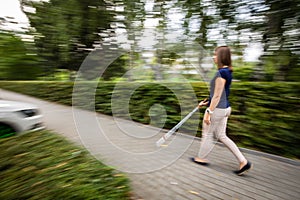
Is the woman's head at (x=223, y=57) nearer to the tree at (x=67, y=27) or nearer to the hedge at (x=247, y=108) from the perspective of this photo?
the hedge at (x=247, y=108)

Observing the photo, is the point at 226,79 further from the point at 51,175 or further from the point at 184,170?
the point at 51,175

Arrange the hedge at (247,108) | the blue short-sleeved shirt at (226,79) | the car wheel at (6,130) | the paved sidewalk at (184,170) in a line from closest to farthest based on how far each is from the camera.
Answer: the paved sidewalk at (184,170), the blue short-sleeved shirt at (226,79), the hedge at (247,108), the car wheel at (6,130)

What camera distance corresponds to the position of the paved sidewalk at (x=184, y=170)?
107 inches

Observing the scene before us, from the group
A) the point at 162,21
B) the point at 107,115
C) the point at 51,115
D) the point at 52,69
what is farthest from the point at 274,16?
the point at 52,69

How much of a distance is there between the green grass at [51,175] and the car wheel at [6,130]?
59.1 inches

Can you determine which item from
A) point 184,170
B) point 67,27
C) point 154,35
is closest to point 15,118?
point 184,170

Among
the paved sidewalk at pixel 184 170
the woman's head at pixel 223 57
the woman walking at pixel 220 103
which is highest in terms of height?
the woman's head at pixel 223 57

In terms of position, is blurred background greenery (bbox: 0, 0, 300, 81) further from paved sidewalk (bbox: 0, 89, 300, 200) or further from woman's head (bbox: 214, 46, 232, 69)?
woman's head (bbox: 214, 46, 232, 69)

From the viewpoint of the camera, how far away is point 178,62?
6727 mm

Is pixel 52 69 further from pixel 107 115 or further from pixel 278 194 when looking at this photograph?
pixel 278 194

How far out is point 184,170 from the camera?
3348 mm

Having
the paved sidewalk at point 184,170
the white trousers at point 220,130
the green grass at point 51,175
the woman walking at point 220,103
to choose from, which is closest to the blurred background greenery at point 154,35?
the paved sidewalk at point 184,170

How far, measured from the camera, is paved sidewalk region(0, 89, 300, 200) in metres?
2.72

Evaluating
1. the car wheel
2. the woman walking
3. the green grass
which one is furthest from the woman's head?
the car wheel
